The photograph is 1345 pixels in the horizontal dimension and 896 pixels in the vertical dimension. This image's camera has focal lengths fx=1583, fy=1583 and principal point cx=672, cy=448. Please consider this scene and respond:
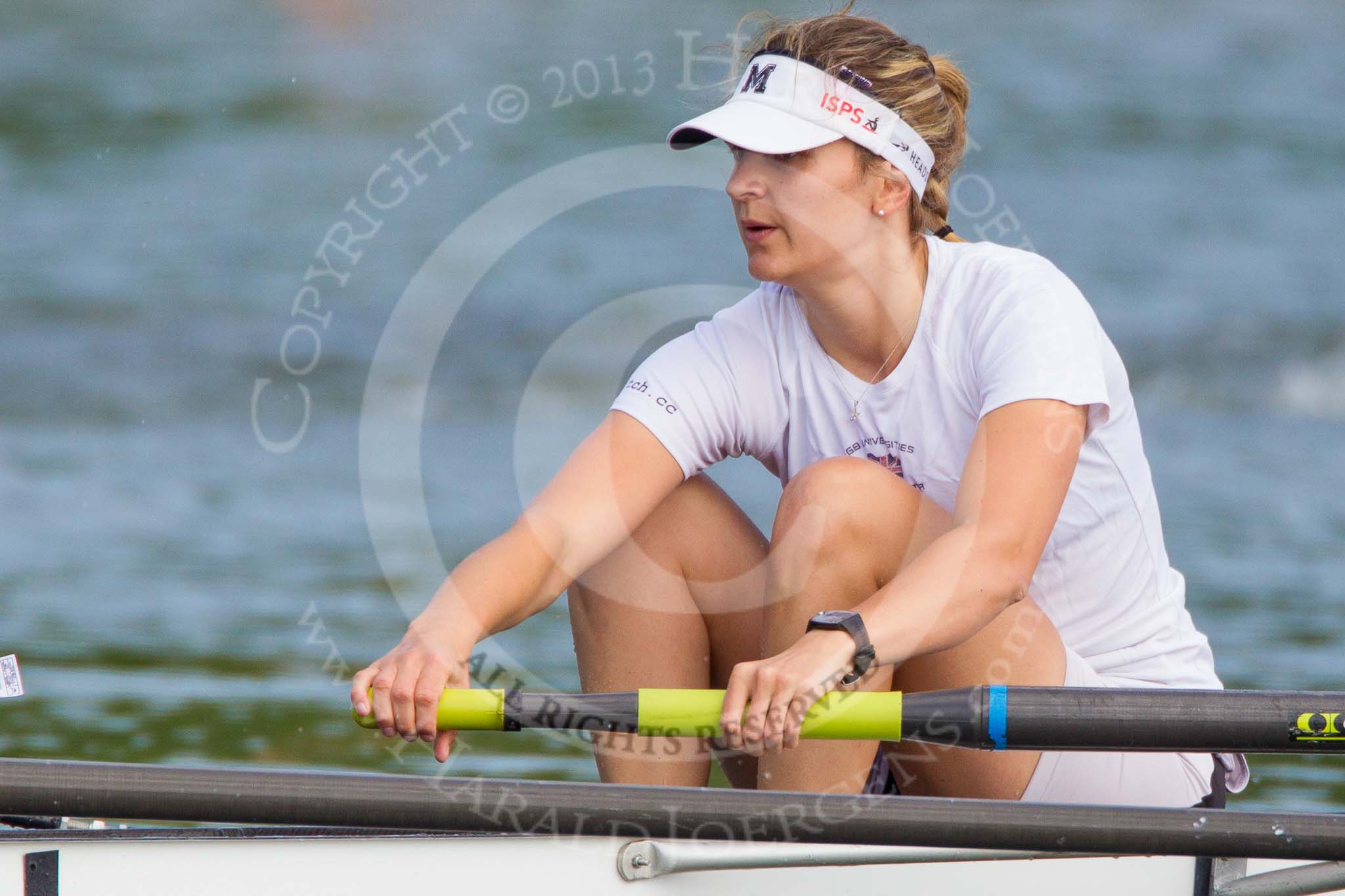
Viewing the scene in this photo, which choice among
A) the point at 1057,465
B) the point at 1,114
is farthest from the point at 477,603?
the point at 1,114

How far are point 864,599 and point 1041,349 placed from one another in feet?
1.19

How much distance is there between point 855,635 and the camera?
→ 1.68m

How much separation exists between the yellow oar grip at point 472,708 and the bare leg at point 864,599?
14.7 inches

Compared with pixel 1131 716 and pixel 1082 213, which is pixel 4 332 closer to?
pixel 1082 213

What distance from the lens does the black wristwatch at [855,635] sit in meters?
1.68

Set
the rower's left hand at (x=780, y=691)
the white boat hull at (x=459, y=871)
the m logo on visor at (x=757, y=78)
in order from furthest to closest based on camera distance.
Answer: the m logo on visor at (x=757, y=78) → the white boat hull at (x=459, y=871) → the rower's left hand at (x=780, y=691)

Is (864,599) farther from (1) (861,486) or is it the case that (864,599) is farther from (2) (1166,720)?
(2) (1166,720)

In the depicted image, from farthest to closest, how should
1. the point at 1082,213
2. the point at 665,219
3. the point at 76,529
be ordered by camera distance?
the point at 1082,213
the point at 665,219
the point at 76,529

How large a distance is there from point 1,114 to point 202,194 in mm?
1932

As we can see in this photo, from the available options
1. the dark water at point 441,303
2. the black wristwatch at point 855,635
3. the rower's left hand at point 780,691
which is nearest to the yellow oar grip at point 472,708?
the rower's left hand at point 780,691

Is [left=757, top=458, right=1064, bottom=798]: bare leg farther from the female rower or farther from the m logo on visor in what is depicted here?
the m logo on visor

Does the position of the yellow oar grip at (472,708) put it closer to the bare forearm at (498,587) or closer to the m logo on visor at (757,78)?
the bare forearm at (498,587)

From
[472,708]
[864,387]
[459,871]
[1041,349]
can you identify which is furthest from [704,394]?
[459,871]

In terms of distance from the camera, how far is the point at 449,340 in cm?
852
